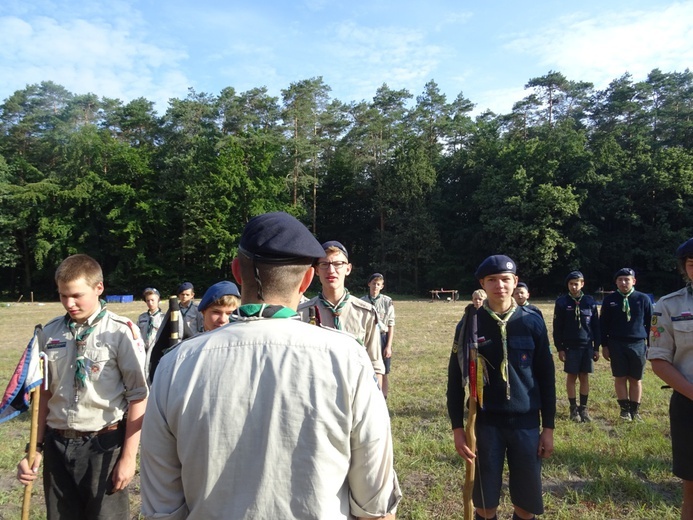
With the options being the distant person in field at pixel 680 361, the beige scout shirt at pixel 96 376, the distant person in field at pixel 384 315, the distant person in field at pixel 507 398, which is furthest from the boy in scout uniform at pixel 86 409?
the distant person in field at pixel 384 315

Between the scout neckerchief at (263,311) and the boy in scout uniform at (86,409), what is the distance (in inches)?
77.3

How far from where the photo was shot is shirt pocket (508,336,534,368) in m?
3.35

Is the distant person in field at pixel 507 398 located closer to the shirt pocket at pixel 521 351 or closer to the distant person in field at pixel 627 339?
the shirt pocket at pixel 521 351

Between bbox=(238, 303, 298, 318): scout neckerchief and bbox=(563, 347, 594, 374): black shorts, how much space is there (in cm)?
666

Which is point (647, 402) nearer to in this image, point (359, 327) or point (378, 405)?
point (359, 327)

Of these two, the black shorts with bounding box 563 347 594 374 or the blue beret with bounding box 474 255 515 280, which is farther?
the black shorts with bounding box 563 347 594 374

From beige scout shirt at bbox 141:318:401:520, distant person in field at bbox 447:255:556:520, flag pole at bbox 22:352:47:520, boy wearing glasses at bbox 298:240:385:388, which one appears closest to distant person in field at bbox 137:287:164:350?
boy wearing glasses at bbox 298:240:385:388

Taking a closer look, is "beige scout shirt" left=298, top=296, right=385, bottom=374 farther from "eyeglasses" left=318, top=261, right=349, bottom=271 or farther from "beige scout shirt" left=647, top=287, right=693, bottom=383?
"beige scout shirt" left=647, top=287, right=693, bottom=383

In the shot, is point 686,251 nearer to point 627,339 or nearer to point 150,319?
point 627,339

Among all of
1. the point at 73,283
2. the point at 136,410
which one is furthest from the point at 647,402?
the point at 73,283

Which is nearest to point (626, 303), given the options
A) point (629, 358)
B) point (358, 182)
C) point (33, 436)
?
point (629, 358)

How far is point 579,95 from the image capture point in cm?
4681

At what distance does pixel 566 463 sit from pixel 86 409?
4794 millimetres

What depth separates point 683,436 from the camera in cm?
330
